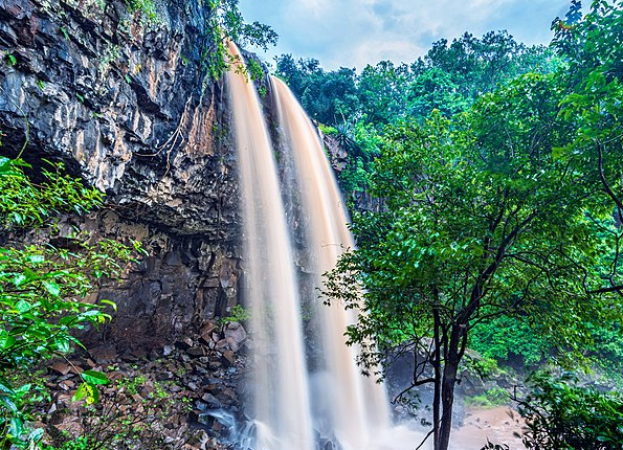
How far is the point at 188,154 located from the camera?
877cm

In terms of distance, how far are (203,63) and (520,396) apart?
1650 centimetres

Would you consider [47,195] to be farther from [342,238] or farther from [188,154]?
[342,238]

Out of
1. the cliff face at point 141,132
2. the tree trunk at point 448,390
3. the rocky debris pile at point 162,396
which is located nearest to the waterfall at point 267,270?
the cliff face at point 141,132

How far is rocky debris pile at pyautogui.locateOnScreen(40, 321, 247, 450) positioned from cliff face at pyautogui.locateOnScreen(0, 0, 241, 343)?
0.90m

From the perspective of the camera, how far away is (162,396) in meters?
7.61

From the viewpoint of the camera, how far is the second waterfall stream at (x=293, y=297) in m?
9.35

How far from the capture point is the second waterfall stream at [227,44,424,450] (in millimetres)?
9349

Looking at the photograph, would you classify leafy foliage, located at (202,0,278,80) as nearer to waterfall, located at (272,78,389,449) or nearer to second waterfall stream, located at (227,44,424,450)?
second waterfall stream, located at (227,44,424,450)

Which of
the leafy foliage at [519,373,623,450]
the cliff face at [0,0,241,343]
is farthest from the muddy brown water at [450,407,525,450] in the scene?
the cliff face at [0,0,241,343]

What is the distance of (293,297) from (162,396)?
581 centimetres

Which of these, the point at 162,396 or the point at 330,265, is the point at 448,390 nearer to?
the point at 162,396

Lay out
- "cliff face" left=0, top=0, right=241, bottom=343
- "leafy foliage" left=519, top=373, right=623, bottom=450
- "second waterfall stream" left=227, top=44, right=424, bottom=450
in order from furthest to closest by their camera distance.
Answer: "second waterfall stream" left=227, top=44, right=424, bottom=450 < "cliff face" left=0, top=0, right=241, bottom=343 < "leafy foliage" left=519, top=373, right=623, bottom=450

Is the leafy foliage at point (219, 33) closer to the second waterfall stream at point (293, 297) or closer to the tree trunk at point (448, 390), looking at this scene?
the second waterfall stream at point (293, 297)

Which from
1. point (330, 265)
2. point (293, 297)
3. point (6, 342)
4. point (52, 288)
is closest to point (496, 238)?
point (52, 288)
